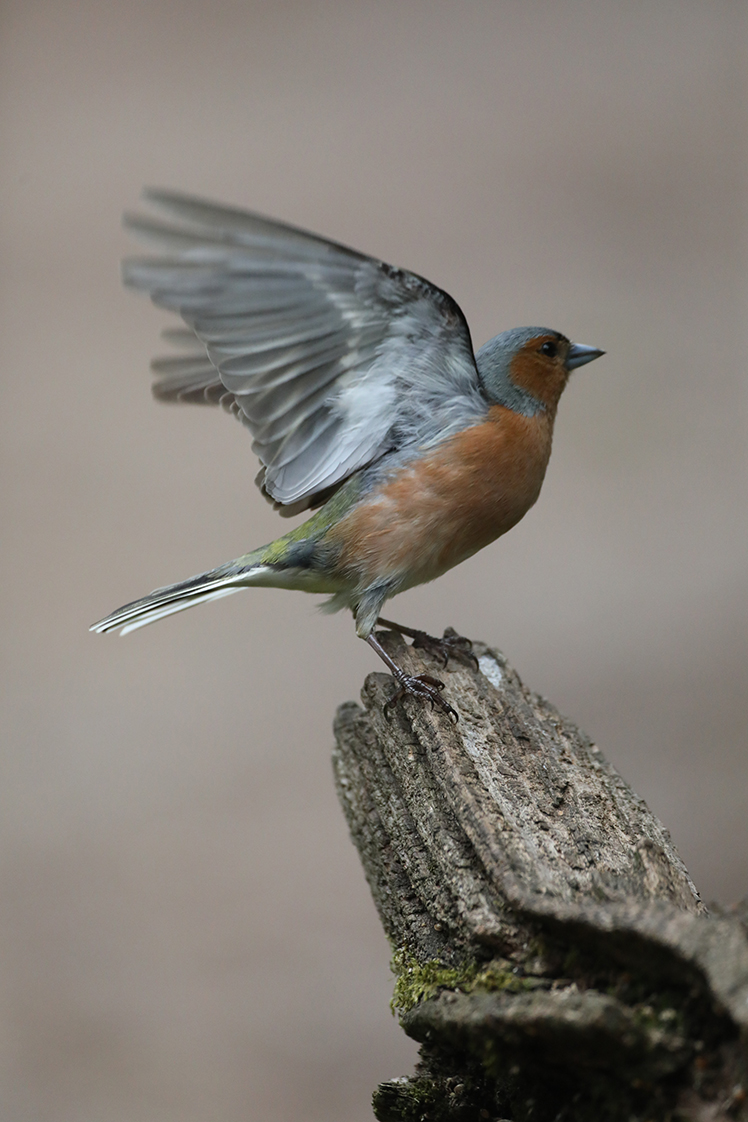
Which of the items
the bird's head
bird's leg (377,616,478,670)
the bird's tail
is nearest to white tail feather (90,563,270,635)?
the bird's tail

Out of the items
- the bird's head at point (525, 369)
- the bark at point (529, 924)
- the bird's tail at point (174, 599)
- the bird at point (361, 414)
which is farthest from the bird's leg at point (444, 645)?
the bird's head at point (525, 369)

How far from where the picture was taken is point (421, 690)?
2.23m

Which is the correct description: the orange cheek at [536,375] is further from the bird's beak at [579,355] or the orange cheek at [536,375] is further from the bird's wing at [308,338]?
the bird's wing at [308,338]

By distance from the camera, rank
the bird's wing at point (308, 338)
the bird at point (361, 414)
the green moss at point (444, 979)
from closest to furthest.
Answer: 1. the green moss at point (444, 979)
2. the bird's wing at point (308, 338)
3. the bird at point (361, 414)

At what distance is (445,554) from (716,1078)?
166 centimetres

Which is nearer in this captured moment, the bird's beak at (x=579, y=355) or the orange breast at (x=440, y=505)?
the orange breast at (x=440, y=505)

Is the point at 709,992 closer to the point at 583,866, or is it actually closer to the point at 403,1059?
the point at 583,866

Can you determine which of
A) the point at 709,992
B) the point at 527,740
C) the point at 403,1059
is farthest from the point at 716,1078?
the point at 403,1059

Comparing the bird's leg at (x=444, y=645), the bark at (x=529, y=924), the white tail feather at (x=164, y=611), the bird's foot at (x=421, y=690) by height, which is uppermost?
the white tail feather at (x=164, y=611)

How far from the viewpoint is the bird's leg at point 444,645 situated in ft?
8.74

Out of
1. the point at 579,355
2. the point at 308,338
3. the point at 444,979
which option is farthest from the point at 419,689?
the point at 579,355

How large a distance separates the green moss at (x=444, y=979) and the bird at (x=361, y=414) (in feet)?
1.87

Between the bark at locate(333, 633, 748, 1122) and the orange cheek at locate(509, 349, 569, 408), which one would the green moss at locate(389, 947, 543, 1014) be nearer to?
the bark at locate(333, 633, 748, 1122)

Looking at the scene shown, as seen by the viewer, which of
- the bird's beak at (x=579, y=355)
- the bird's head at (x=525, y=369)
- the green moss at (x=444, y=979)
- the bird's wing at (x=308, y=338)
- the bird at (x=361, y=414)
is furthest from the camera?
the bird's beak at (x=579, y=355)
